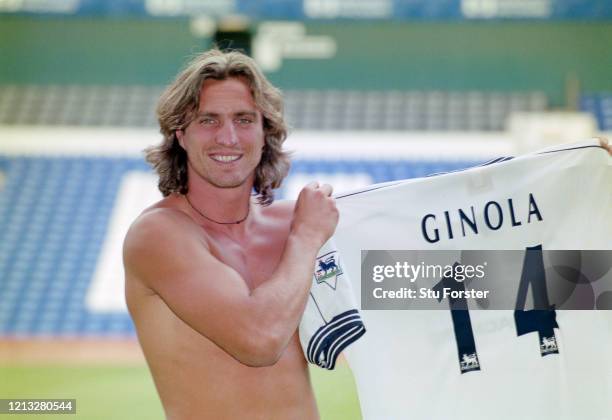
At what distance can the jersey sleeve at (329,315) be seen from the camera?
2.37 metres

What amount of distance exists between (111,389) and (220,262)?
5.84m

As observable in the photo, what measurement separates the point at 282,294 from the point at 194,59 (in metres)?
0.73

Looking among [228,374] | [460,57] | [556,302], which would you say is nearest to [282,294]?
[228,374]

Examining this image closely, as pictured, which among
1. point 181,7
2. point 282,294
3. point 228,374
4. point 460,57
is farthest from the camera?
point 460,57

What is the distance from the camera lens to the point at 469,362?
2555 mm

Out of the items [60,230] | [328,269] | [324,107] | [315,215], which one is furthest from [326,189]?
[324,107]

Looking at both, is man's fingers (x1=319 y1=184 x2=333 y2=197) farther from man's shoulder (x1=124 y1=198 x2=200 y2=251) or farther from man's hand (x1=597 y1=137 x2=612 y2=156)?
man's hand (x1=597 y1=137 x2=612 y2=156)

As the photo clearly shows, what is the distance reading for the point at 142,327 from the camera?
2.31 m

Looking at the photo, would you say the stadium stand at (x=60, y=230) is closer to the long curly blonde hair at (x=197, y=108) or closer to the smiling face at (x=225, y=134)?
the long curly blonde hair at (x=197, y=108)

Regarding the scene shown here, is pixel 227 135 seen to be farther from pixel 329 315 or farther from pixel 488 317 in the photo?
pixel 488 317

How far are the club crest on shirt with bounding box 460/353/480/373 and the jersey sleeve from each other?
304 millimetres

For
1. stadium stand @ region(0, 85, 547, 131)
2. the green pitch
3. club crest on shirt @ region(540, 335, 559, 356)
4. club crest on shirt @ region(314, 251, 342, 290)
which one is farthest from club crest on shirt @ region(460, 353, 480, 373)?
stadium stand @ region(0, 85, 547, 131)

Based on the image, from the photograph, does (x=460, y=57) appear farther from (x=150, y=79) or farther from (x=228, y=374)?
(x=228, y=374)

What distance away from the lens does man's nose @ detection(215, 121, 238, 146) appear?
7.22 feet
